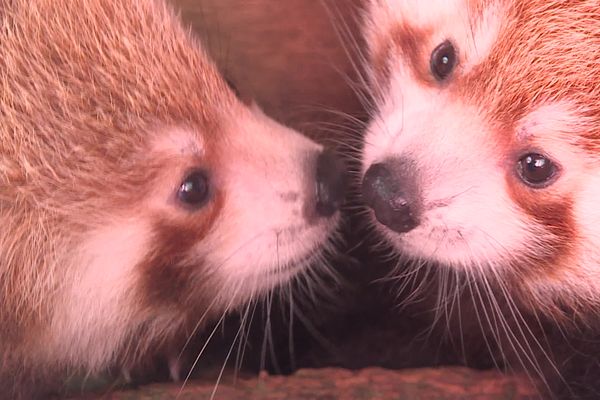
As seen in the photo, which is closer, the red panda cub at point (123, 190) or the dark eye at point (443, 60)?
the red panda cub at point (123, 190)

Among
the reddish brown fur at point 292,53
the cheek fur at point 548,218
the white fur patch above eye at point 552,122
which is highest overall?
the reddish brown fur at point 292,53

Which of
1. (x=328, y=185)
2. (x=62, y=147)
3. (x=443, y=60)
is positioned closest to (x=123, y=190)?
(x=62, y=147)

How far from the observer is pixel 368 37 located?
1968 mm

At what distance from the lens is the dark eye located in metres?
1.62

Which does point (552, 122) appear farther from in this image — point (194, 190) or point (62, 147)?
point (62, 147)

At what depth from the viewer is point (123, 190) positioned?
57.4 inches

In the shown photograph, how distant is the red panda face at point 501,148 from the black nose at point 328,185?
0.26 feet

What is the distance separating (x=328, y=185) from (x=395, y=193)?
180 millimetres

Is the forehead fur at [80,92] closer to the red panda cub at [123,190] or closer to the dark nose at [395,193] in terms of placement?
the red panda cub at [123,190]

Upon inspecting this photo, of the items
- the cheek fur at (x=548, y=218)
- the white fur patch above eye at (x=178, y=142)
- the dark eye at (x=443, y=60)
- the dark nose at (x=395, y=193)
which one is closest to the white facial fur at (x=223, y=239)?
the white fur patch above eye at (x=178, y=142)

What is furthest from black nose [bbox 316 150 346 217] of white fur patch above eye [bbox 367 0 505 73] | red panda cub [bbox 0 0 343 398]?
white fur patch above eye [bbox 367 0 505 73]

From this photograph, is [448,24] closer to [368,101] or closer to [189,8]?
[368,101]

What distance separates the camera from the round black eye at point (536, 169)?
4.86 feet

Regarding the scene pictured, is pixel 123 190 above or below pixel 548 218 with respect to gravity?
above
